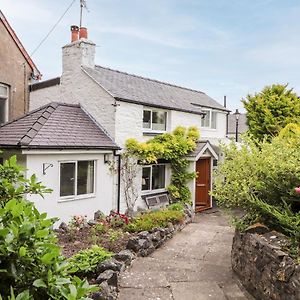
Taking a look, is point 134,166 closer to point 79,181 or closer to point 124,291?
point 79,181

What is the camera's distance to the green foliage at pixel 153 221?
35.2ft

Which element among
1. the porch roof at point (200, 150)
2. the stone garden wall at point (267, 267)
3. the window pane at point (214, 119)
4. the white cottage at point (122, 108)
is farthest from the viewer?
the window pane at point (214, 119)

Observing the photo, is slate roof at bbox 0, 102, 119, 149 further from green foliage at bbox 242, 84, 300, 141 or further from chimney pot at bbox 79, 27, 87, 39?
green foliage at bbox 242, 84, 300, 141

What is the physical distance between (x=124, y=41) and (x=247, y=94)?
8.20 m

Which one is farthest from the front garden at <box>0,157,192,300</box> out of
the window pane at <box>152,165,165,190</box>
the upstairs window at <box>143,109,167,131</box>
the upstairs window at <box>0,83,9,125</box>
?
the upstairs window at <box>0,83,9,125</box>

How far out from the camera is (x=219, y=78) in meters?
26.6

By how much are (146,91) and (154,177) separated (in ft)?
15.1

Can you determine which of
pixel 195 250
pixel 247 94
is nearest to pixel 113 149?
pixel 195 250

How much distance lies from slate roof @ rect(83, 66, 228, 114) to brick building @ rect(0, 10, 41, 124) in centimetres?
329

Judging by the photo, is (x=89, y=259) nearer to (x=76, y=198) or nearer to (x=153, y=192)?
(x=76, y=198)

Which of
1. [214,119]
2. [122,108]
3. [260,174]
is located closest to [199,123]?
[214,119]

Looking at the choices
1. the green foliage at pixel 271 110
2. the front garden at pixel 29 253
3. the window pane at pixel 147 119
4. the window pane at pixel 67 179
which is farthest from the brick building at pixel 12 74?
the green foliage at pixel 271 110

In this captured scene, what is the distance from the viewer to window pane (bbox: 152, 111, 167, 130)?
16.6 metres

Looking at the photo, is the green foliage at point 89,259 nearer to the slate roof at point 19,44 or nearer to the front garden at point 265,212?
the front garden at point 265,212
